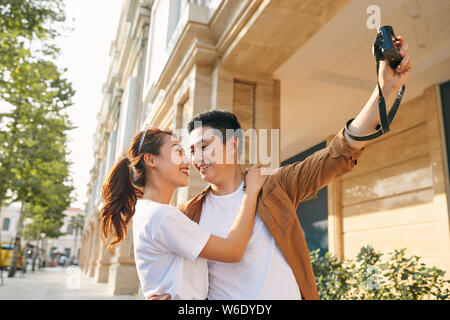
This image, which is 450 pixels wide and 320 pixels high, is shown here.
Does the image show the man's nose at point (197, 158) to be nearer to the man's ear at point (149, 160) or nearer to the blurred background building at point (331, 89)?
the man's ear at point (149, 160)

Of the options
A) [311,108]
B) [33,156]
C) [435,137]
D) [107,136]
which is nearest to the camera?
[435,137]

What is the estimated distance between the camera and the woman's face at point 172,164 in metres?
1.95

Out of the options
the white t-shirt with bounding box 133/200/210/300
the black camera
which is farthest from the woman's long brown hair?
the black camera

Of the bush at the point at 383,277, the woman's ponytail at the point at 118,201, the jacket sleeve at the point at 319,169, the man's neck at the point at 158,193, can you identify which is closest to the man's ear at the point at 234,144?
the jacket sleeve at the point at 319,169

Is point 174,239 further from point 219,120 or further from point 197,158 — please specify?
point 219,120

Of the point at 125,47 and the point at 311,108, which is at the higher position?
the point at 125,47

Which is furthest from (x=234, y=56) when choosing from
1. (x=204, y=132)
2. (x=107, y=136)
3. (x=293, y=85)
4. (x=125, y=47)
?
(x=107, y=136)

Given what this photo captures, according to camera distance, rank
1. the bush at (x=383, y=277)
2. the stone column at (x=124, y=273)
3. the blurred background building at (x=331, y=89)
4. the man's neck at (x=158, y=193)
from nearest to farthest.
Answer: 1. the man's neck at (x=158, y=193)
2. the blurred background building at (x=331, y=89)
3. the bush at (x=383, y=277)
4. the stone column at (x=124, y=273)

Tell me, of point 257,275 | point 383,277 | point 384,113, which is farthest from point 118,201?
point 383,277

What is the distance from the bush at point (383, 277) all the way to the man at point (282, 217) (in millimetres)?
3391

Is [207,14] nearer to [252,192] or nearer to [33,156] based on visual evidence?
[252,192]

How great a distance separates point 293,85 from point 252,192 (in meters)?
4.68

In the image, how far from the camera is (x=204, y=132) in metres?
2.13
